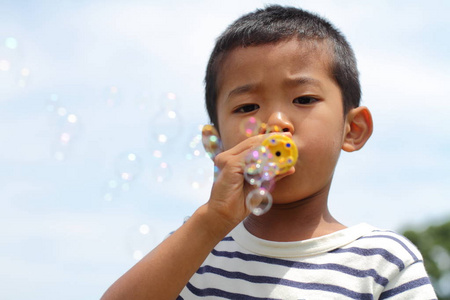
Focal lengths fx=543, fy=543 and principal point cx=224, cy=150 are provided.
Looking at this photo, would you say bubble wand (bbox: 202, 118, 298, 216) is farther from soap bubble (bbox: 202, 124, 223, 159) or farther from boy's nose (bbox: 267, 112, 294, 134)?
soap bubble (bbox: 202, 124, 223, 159)

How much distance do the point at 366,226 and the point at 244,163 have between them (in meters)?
0.63

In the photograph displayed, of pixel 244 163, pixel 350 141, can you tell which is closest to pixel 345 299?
pixel 244 163

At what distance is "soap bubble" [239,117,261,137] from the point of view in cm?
214

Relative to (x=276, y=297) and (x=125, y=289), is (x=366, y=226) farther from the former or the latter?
(x=125, y=289)

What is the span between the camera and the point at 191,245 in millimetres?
2006

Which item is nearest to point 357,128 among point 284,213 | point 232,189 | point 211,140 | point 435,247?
point 284,213

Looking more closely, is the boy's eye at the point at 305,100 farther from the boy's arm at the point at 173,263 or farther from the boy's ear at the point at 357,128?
the boy's arm at the point at 173,263

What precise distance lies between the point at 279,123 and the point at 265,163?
0.17 metres

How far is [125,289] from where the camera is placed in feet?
6.58

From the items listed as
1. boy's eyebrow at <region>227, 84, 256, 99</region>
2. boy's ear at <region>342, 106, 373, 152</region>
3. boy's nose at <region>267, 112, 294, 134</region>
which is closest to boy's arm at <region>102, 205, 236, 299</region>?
boy's nose at <region>267, 112, 294, 134</region>

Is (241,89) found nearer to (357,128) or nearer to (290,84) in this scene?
(290,84)

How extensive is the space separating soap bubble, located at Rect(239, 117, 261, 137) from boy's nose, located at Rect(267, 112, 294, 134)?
0.16 feet

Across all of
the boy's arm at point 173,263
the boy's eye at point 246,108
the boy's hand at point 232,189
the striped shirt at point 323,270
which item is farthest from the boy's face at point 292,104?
the boy's arm at point 173,263

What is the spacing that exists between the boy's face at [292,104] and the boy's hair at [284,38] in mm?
64
